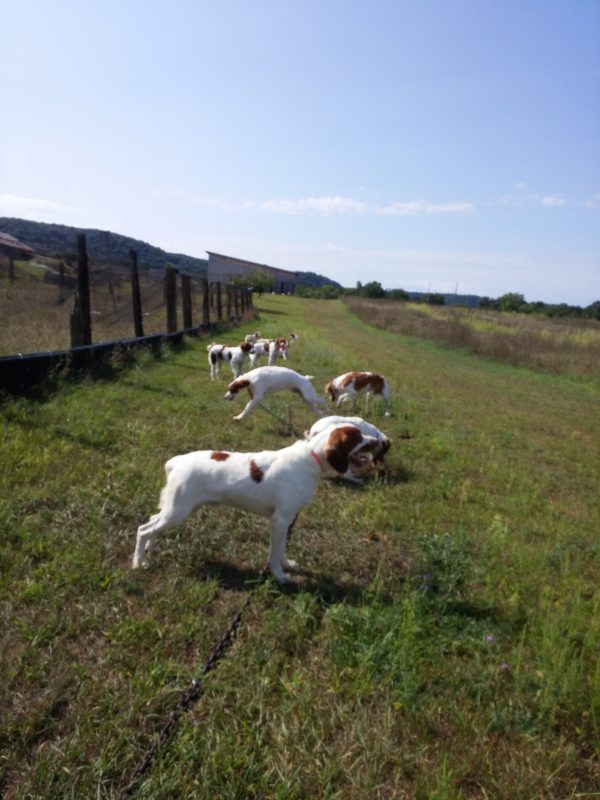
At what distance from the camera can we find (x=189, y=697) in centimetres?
240

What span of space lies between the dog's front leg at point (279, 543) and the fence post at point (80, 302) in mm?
6916

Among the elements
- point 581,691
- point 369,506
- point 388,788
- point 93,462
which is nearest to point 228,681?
point 388,788

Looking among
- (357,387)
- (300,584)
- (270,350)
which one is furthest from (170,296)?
(300,584)

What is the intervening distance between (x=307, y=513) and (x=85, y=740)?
8.66 feet

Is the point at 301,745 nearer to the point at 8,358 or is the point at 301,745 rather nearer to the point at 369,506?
the point at 369,506

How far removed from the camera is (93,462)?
196 inches

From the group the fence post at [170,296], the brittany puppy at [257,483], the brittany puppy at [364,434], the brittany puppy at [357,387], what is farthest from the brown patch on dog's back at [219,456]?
the fence post at [170,296]

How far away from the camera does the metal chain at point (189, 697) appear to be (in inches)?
78.8

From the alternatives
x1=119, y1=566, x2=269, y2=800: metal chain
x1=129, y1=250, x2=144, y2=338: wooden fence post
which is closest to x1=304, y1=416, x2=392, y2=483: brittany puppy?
x1=119, y1=566, x2=269, y2=800: metal chain

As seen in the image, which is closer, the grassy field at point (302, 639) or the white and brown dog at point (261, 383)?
the grassy field at point (302, 639)

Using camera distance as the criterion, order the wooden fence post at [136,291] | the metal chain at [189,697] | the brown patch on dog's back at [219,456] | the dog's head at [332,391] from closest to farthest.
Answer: the metal chain at [189,697], the brown patch on dog's back at [219,456], the dog's head at [332,391], the wooden fence post at [136,291]

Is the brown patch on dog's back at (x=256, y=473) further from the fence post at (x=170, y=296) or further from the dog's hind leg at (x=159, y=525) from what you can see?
the fence post at (x=170, y=296)

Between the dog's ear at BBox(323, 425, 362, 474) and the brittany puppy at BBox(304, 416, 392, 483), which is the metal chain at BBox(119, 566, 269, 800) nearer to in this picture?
the dog's ear at BBox(323, 425, 362, 474)

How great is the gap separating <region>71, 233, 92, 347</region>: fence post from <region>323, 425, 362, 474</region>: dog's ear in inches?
275
